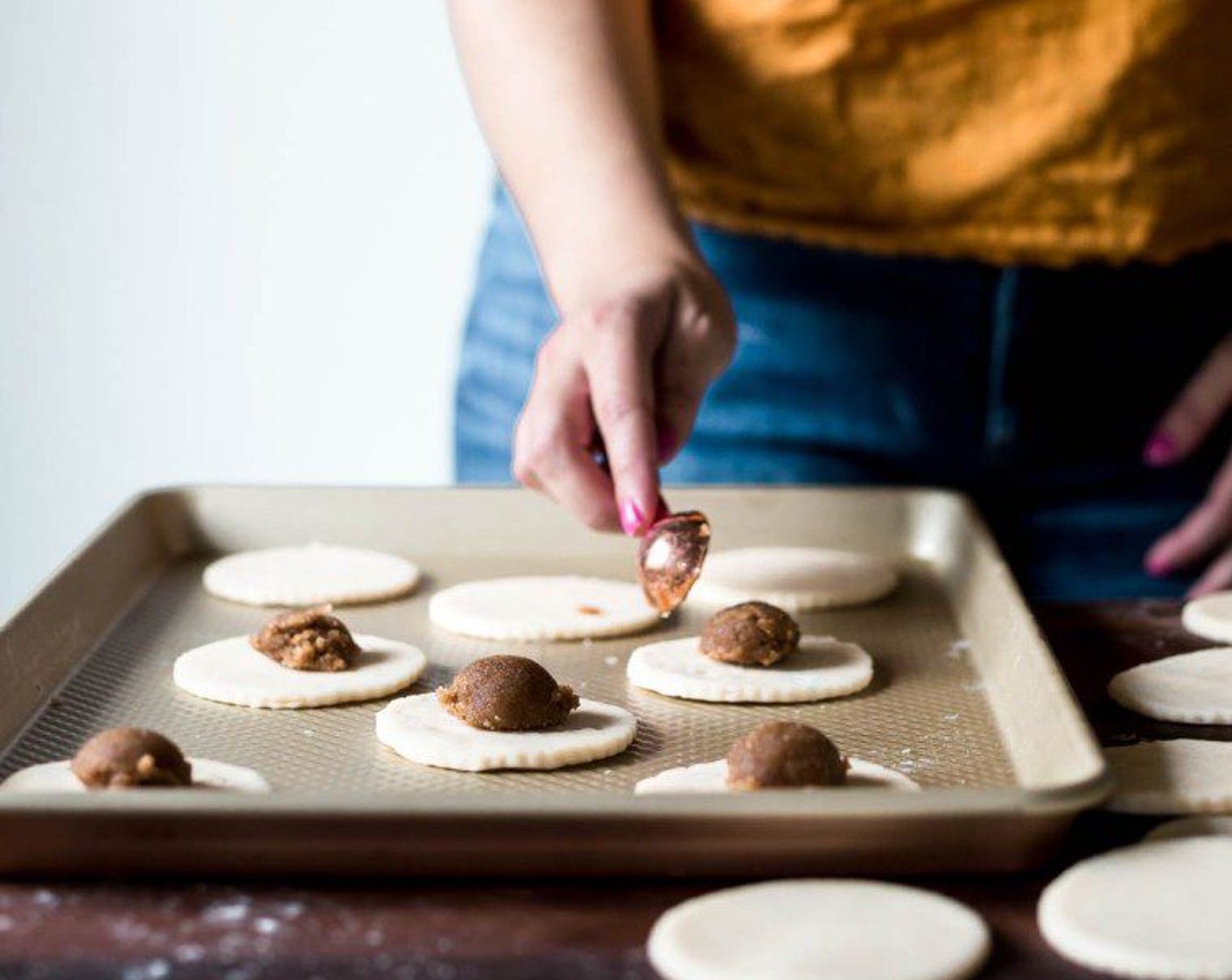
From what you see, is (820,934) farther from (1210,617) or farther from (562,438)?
(1210,617)

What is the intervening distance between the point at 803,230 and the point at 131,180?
166 centimetres

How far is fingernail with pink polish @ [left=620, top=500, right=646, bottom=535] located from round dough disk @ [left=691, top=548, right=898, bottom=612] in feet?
0.87

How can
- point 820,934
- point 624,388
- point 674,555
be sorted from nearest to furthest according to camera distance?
point 820,934 < point 624,388 < point 674,555

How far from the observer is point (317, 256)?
3.10m

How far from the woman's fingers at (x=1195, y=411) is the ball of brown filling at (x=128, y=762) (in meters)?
1.16

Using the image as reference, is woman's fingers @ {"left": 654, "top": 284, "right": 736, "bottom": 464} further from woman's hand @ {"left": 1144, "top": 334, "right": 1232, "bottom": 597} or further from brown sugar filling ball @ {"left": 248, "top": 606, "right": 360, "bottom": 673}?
woman's hand @ {"left": 1144, "top": 334, "right": 1232, "bottom": 597}

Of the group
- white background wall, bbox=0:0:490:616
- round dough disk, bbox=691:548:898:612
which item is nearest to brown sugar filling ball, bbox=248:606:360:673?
round dough disk, bbox=691:548:898:612

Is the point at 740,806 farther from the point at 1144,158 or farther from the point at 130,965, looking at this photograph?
the point at 1144,158

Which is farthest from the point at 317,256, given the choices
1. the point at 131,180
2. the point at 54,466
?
the point at 54,466

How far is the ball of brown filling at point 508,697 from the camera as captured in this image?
4.13 feet

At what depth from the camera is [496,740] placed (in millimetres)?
1252

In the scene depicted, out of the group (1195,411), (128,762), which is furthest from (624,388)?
(1195,411)

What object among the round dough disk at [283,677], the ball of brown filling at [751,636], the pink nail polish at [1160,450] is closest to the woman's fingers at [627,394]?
the ball of brown filling at [751,636]

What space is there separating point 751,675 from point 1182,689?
329mm
